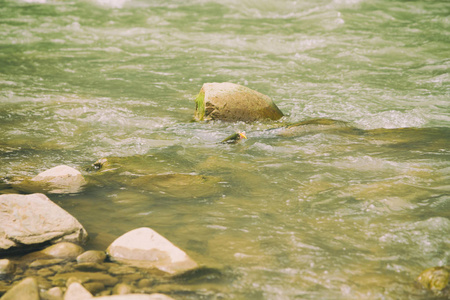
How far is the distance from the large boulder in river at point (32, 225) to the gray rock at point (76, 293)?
61 centimetres

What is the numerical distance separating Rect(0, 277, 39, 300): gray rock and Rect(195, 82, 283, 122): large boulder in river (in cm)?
386

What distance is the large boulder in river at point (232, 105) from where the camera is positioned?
628cm

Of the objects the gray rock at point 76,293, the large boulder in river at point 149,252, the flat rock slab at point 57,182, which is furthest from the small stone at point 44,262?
the flat rock slab at point 57,182

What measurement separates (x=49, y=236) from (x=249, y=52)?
23.5 feet

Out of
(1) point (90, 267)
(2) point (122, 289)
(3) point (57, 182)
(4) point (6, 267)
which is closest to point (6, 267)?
(4) point (6, 267)

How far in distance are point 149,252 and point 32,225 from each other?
81cm

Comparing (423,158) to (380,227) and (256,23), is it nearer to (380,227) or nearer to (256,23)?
(380,227)

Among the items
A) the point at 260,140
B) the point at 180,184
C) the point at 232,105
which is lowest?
the point at 180,184

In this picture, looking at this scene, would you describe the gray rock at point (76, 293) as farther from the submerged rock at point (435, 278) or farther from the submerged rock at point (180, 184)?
the submerged rock at point (435, 278)

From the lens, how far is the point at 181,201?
155 inches

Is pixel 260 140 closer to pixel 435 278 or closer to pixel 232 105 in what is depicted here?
pixel 232 105

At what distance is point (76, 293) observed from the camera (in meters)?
2.65

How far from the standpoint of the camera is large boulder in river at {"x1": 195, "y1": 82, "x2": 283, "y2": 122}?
6.28 metres

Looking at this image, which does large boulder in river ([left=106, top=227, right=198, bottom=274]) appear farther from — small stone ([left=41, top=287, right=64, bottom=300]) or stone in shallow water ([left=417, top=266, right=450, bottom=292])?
stone in shallow water ([left=417, top=266, right=450, bottom=292])
